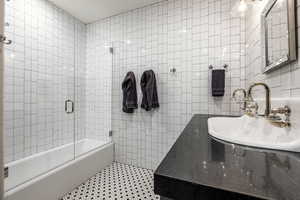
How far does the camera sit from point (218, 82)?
1.75m

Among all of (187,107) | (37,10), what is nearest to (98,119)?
(187,107)

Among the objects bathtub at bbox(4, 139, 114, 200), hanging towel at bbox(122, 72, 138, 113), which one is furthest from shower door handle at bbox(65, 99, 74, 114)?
hanging towel at bbox(122, 72, 138, 113)

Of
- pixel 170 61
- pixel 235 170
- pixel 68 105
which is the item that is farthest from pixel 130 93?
pixel 235 170

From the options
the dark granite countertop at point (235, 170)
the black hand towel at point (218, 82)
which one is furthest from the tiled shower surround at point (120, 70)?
the dark granite countertop at point (235, 170)

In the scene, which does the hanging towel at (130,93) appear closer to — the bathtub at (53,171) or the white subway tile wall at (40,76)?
the bathtub at (53,171)

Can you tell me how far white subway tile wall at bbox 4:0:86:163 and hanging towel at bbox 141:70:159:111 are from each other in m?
1.33

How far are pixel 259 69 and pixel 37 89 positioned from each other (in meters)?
2.72

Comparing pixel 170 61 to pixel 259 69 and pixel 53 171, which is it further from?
pixel 53 171

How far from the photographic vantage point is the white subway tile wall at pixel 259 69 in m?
0.71

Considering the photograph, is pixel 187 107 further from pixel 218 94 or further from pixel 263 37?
pixel 263 37

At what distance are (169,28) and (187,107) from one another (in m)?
1.19

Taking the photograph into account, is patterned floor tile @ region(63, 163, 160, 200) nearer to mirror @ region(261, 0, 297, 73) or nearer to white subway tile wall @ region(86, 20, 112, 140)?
white subway tile wall @ region(86, 20, 112, 140)

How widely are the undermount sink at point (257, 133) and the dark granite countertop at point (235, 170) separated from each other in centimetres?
3

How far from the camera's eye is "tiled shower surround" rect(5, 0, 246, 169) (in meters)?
1.79
